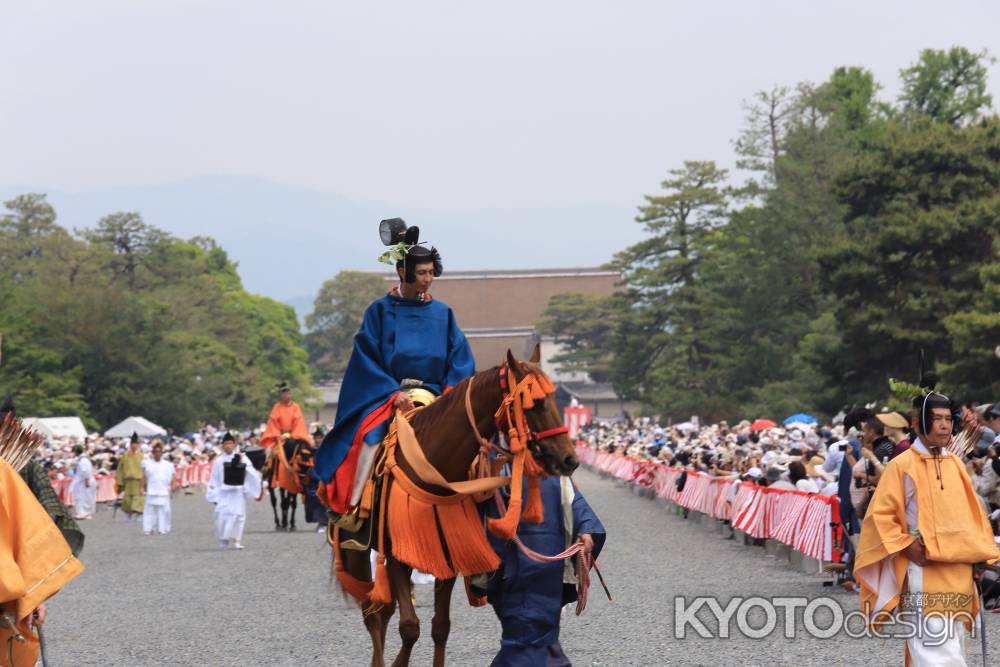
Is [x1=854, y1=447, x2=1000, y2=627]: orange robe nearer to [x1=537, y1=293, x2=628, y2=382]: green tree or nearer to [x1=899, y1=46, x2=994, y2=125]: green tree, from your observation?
[x1=899, y1=46, x2=994, y2=125]: green tree

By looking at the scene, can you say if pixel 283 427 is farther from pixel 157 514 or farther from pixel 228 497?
pixel 157 514

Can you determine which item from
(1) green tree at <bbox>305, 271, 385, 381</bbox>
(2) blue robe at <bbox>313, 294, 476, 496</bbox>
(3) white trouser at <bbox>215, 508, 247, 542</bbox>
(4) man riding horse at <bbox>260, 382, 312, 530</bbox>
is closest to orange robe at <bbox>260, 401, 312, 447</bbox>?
(4) man riding horse at <bbox>260, 382, 312, 530</bbox>

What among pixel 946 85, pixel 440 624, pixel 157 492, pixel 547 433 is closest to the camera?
pixel 547 433

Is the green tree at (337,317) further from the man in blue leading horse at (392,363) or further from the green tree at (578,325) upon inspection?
the man in blue leading horse at (392,363)

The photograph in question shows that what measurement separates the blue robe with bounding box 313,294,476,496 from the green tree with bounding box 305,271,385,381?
11692 centimetres

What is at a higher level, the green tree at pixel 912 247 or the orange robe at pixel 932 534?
the green tree at pixel 912 247

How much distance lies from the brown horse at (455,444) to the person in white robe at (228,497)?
1422cm

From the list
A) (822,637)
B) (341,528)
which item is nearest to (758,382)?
(822,637)

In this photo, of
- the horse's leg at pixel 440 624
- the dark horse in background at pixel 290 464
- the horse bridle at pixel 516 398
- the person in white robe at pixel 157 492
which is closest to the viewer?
the horse bridle at pixel 516 398

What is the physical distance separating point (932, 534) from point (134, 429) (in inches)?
1952

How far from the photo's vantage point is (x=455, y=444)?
762 centimetres

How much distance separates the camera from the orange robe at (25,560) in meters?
6.19

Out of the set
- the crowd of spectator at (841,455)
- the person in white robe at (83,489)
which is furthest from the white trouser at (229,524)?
the person in white robe at (83,489)

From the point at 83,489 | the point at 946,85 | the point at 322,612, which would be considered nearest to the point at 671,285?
the point at 946,85
